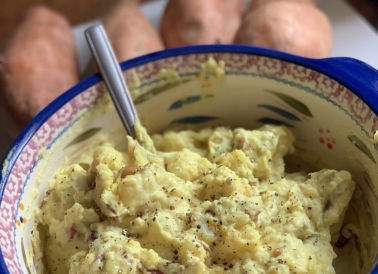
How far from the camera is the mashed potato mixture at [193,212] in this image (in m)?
0.61

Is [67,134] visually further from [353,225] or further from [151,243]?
[353,225]

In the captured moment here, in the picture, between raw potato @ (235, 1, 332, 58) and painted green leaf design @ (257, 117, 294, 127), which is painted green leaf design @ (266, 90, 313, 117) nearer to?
painted green leaf design @ (257, 117, 294, 127)

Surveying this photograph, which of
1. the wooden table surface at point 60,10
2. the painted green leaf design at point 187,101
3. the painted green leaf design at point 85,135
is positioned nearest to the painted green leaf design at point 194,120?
the painted green leaf design at point 187,101

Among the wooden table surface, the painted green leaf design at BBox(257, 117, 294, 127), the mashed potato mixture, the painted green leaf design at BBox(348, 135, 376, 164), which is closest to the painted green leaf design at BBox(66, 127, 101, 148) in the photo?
the mashed potato mixture

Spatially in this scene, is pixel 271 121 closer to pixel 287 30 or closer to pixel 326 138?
pixel 326 138

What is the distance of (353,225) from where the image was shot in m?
0.73

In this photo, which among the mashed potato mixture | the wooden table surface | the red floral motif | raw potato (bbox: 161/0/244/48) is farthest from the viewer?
the wooden table surface

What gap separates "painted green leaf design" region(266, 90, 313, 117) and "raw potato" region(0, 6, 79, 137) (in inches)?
18.9

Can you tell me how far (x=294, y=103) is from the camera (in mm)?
782

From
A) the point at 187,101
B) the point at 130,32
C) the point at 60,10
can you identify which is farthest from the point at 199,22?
the point at 60,10

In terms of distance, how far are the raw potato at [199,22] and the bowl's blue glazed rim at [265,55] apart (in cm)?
33

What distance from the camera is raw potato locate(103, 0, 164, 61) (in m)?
1.10

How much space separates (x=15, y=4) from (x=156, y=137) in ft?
2.93

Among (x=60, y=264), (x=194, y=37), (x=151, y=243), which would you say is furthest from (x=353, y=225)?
(x=194, y=37)
